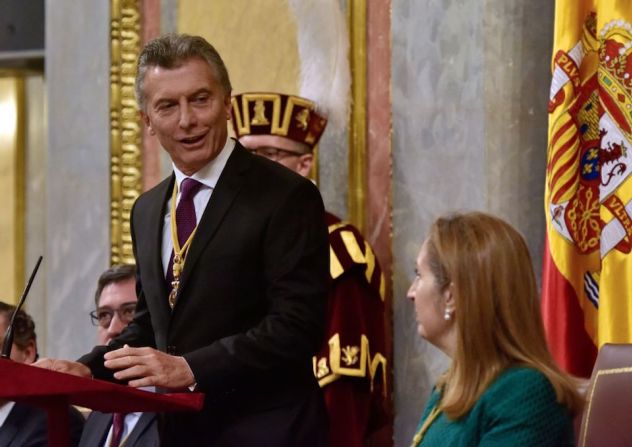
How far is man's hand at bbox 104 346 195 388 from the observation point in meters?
2.68

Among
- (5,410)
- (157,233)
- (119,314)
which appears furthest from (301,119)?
(157,233)

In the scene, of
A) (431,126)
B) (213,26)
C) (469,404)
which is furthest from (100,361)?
(213,26)

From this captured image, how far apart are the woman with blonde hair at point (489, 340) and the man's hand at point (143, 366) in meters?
0.49

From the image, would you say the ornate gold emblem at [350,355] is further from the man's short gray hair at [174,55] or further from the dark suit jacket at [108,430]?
the man's short gray hair at [174,55]

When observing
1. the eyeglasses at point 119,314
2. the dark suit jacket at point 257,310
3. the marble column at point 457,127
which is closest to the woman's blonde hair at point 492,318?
the dark suit jacket at point 257,310

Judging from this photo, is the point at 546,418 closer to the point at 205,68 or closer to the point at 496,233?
the point at 496,233

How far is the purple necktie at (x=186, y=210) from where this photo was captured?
3115 millimetres

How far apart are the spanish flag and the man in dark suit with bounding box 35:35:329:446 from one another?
1.67 metres

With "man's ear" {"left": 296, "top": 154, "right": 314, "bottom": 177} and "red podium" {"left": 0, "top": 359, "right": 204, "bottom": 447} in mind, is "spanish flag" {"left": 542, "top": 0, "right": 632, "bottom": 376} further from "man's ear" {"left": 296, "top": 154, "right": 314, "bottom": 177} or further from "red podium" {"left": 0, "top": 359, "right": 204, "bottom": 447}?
"red podium" {"left": 0, "top": 359, "right": 204, "bottom": 447}

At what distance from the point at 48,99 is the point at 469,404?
3.73m

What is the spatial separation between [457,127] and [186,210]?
7.07 ft

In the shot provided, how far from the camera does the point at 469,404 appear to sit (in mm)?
2641

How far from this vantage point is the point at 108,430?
13.4ft

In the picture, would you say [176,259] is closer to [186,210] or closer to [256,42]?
[186,210]
